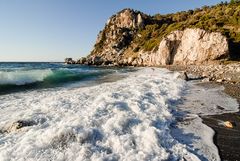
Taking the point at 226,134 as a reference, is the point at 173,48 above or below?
above

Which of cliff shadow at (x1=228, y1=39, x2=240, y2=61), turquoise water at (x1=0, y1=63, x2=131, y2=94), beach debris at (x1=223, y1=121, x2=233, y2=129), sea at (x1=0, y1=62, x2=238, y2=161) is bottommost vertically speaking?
turquoise water at (x1=0, y1=63, x2=131, y2=94)

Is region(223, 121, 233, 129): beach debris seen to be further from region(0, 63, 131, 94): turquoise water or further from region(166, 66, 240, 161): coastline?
region(0, 63, 131, 94): turquoise water

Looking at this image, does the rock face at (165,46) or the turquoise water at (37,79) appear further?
the rock face at (165,46)

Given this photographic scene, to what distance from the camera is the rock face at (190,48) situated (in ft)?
156

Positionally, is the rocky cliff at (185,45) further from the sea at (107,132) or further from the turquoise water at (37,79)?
the sea at (107,132)

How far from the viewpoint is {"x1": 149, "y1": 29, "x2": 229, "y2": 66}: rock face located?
47487 mm

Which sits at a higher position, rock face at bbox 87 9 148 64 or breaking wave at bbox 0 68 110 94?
rock face at bbox 87 9 148 64

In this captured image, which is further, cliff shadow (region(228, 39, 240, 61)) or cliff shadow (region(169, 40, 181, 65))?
cliff shadow (region(169, 40, 181, 65))

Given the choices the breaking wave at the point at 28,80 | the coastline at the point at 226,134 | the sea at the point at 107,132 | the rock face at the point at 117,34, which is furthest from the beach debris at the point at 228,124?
the rock face at the point at 117,34

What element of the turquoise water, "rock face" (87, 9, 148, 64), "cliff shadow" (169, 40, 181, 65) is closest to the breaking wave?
the turquoise water

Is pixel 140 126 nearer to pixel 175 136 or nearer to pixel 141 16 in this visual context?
pixel 175 136

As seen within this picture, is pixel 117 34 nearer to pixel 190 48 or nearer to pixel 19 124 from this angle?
pixel 190 48

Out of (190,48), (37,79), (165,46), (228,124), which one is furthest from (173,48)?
(228,124)

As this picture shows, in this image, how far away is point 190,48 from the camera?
2224 inches
